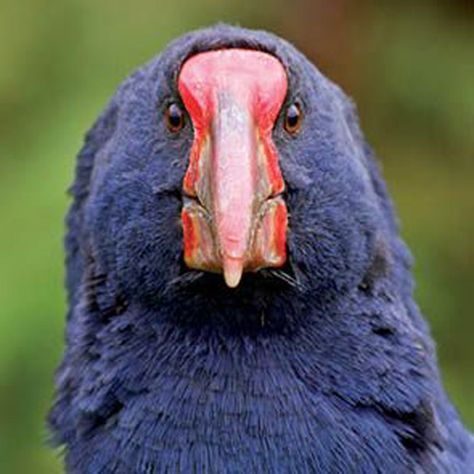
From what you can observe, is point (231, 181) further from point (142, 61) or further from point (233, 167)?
point (142, 61)

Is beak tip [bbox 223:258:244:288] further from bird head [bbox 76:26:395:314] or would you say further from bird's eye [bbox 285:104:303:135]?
bird's eye [bbox 285:104:303:135]

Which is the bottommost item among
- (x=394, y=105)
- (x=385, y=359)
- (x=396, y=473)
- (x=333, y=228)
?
(x=396, y=473)

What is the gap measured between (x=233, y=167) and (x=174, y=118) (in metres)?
0.21

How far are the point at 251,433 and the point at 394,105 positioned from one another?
109 inches

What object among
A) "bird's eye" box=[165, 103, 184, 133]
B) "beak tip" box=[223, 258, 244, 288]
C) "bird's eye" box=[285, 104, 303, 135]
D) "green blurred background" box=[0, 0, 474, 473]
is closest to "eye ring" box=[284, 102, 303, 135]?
"bird's eye" box=[285, 104, 303, 135]

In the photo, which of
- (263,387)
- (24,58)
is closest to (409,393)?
(263,387)

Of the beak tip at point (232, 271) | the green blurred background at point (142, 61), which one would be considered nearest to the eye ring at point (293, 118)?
the beak tip at point (232, 271)

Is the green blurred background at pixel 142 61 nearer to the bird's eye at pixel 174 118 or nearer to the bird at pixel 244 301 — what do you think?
the bird at pixel 244 301

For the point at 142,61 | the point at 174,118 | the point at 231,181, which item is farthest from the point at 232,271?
the point at 142,61

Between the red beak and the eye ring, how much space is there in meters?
0.04

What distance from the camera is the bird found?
3010 mm

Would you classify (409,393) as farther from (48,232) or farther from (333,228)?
(48,232)

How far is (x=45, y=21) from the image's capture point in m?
5.34

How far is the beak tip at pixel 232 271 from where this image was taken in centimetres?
289
